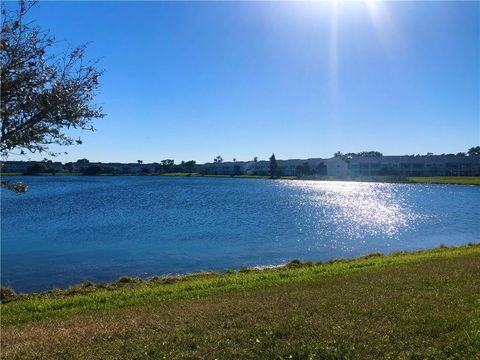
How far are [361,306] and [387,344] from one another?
2.53 m

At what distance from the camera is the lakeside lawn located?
7676 millimetres

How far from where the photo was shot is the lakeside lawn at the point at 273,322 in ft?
25.2

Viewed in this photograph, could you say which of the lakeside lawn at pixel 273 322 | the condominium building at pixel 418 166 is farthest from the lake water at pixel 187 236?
the condominium building at pixel 418 166

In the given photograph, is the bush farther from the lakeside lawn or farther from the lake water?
the lakeside lawn

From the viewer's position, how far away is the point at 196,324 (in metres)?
9.33

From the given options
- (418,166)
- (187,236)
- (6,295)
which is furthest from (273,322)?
(418,166)

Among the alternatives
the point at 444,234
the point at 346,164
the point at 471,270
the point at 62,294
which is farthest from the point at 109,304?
the point at 346,164

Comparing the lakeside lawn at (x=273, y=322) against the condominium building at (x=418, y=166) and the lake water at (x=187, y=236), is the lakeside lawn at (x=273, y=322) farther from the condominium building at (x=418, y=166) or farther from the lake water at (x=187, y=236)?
the condominium building at (x=418, y=166)

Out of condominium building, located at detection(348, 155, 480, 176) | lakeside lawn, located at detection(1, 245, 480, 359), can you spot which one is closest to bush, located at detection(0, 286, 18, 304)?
lakeside lawn, located at detection(1, 245, 480, 359)

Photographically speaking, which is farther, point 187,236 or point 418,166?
point 418,166

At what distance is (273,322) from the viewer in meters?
9.17

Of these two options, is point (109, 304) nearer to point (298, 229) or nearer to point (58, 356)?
point (58, 356)

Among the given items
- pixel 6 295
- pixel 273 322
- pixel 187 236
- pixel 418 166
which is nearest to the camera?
pixel 273 322

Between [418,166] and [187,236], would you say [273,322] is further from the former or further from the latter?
[418,166]
